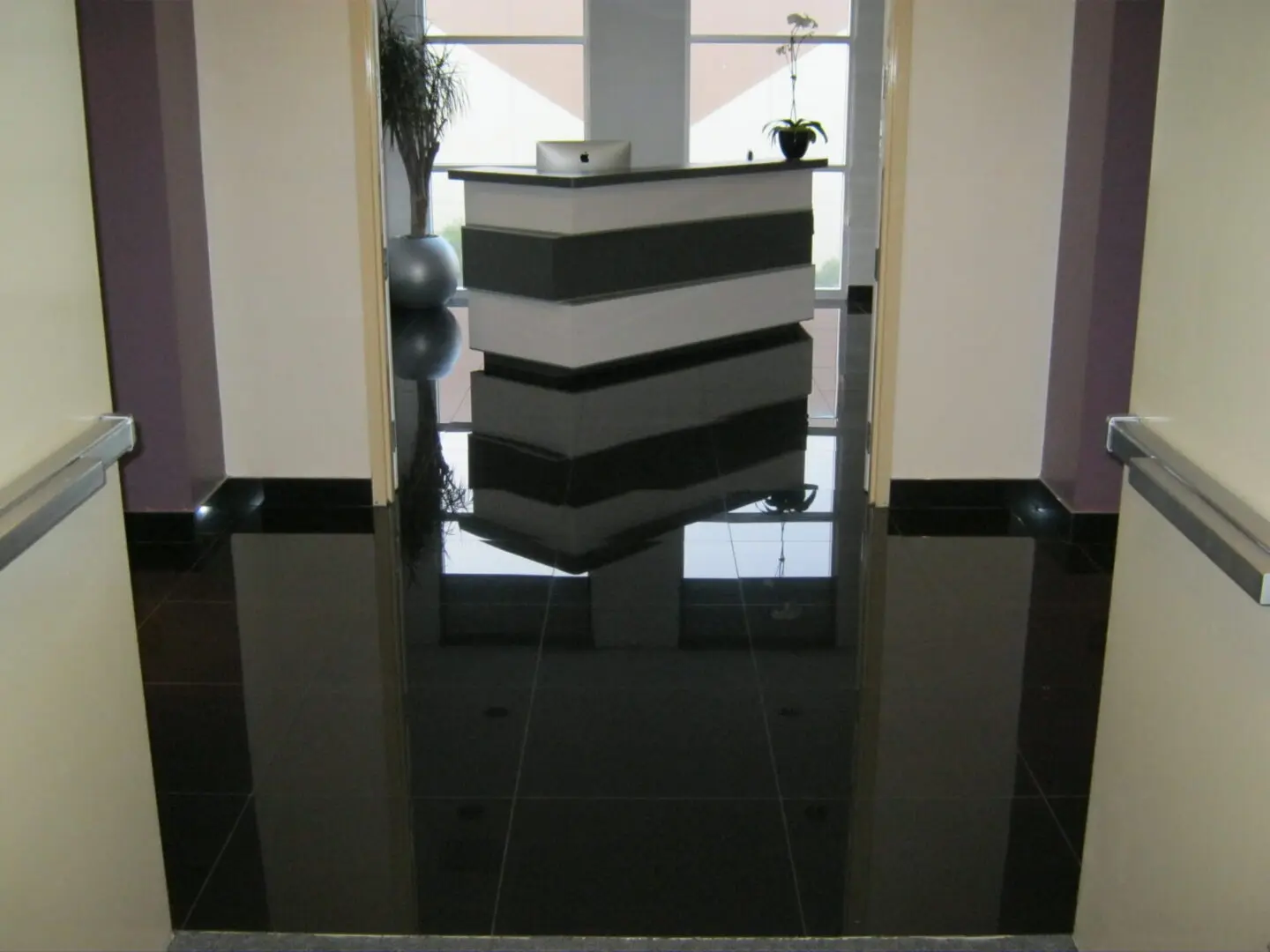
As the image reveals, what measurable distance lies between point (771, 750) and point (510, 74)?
30.4 feet

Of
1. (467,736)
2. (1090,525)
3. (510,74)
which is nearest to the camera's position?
(467,736)

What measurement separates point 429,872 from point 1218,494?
1.86 metres

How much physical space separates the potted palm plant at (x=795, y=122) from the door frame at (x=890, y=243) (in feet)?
16.3

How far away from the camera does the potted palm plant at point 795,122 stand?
10164 millimetres

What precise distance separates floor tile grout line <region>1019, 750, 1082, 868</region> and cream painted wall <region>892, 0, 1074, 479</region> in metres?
2.14

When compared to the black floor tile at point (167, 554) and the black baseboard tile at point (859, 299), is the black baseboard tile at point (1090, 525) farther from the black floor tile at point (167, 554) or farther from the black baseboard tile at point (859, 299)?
the black baseboard tile at point (859, 299)

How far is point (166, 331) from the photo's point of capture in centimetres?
485

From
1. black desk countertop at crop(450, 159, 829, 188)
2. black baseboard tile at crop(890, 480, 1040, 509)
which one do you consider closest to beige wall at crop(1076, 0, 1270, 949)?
black baseboard tile at crop(890, 480, 1040, 509)

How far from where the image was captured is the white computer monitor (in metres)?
7.91

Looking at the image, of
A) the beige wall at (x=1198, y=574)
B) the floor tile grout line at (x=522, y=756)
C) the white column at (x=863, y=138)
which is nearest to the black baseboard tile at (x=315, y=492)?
the floor tile grout line at (x=522, y=756)

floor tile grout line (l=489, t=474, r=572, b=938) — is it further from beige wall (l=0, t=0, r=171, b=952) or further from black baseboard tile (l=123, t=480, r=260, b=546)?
black baseboard tile (l=123, t=480, r=260, b=546)

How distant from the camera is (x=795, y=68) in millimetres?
11320

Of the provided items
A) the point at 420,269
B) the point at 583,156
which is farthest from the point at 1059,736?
the point at 420,269

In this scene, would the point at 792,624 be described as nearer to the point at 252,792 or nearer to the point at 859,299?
the point at 252,792
